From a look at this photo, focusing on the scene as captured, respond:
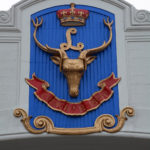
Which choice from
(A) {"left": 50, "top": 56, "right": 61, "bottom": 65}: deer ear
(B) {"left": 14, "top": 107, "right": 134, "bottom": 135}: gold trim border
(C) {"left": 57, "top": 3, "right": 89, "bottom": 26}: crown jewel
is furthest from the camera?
(C) {"left": 57, "top": 3, "right": 89, "bottom": 26}: crown jewel

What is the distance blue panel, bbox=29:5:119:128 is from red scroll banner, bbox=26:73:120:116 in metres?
0.09

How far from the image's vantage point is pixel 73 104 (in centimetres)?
1267

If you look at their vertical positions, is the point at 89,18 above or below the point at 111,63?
above

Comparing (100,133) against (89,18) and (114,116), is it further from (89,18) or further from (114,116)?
(89,18)

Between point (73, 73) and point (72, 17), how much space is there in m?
1.48

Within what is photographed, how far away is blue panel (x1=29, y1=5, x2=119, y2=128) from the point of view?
41.4 feet

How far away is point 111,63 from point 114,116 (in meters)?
1.29

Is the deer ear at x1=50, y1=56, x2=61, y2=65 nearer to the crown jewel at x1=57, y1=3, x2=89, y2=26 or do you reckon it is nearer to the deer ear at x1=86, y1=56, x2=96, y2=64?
the deer ear at x1=86, y1=56, x2=96, y2=64

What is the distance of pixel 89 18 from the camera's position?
13.7 metres

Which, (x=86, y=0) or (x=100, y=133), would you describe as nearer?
(x=100, y=133)

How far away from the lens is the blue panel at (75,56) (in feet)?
41.4

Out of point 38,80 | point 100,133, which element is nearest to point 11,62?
point 38,80

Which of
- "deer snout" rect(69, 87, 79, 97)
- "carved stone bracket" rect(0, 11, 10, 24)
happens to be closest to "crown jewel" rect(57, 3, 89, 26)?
"carved stone bracket" rect(0, 11, 10, 24)

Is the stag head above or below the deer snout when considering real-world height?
above
